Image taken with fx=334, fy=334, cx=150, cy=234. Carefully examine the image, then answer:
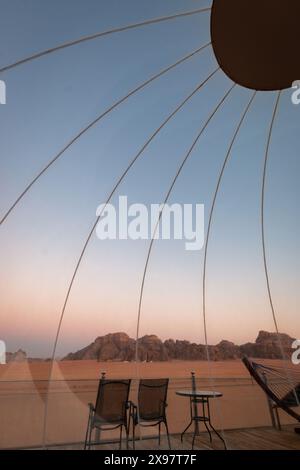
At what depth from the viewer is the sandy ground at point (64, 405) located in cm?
490

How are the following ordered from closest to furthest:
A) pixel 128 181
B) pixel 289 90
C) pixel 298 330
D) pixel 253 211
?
pixel 289 90
pixel 128 181
pixel 253 211
pixel 298 330

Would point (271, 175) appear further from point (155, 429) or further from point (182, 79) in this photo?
point (155, 429)

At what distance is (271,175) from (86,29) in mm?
3710

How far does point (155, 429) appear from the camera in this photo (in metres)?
5.18

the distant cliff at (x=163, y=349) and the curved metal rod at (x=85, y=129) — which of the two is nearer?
the curved metal rod at (x=85, y=129)

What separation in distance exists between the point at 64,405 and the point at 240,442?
2971mm

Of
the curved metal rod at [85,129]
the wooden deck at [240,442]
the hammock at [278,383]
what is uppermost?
the curved metal rod at [85,129]

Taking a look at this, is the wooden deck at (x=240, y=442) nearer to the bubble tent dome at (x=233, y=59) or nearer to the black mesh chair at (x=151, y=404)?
the black mesh chair at (x=151, y=404)

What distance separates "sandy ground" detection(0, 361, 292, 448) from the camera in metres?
4.90

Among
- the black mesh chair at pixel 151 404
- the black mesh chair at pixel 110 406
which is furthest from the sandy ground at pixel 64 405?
the black mesh chair at pixel 151 404

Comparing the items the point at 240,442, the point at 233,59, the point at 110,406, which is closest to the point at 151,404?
the point at 110,406

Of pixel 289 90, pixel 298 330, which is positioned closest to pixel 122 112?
pixel 289 90

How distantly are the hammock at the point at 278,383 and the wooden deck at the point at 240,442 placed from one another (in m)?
0.41

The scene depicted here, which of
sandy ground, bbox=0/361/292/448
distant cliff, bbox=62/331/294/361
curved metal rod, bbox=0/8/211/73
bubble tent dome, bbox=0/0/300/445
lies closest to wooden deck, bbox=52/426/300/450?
sandy ground, bbox=0/361/292/448
